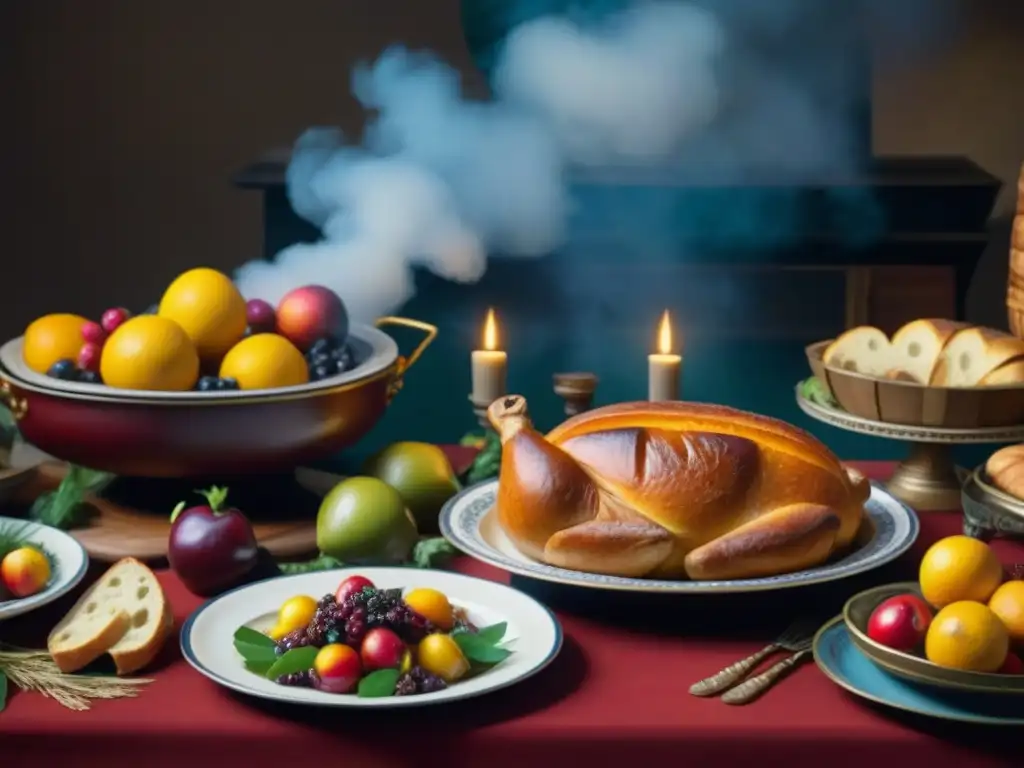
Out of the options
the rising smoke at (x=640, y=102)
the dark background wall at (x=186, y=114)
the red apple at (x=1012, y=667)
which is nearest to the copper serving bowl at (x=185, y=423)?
the red apple at (x=1012, y=667)

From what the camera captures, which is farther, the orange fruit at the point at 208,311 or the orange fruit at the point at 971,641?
the orange fruit at the point at 208,311

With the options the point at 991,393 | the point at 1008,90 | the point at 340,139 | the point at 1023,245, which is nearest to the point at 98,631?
the point at 991,393

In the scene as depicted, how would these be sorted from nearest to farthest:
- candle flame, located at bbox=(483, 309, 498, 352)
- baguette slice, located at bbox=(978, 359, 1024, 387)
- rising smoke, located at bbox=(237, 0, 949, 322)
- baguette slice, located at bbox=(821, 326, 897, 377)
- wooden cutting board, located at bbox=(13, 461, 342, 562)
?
wooden cutting board, located at bbox=(13, 461, 342, 562) < baguette slice, located at bbox=(978, 359, 1024, 387) < baguette slice, located at bbox=(821, 326, 897, 377) < candle flame, located at bbox=(483, 309, 498, 352) < rising smoke, located at bbox=(237, 0, 949, 322)

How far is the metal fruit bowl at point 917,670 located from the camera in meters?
0.93

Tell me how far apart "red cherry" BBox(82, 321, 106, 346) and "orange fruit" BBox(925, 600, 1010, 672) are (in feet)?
2.87

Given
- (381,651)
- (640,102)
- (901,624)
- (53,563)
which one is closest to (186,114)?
(640,102)

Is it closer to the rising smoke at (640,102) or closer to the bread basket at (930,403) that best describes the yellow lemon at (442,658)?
the bread basket at (930,403)

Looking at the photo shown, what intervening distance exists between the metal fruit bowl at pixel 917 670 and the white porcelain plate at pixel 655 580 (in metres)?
0.08

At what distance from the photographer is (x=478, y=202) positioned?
10.3 feet

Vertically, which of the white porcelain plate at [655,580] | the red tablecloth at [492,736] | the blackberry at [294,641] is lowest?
the red tablecloth at [492,736]

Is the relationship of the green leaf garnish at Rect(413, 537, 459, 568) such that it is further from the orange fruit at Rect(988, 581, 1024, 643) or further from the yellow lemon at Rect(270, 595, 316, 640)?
the orange fruit at Rect(988, 581, 1024, 643)

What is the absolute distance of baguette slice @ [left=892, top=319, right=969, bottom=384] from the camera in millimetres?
1518

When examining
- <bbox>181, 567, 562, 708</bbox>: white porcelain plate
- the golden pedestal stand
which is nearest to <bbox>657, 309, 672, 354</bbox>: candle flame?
the golden pedestal stand

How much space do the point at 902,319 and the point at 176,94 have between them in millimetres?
1905
